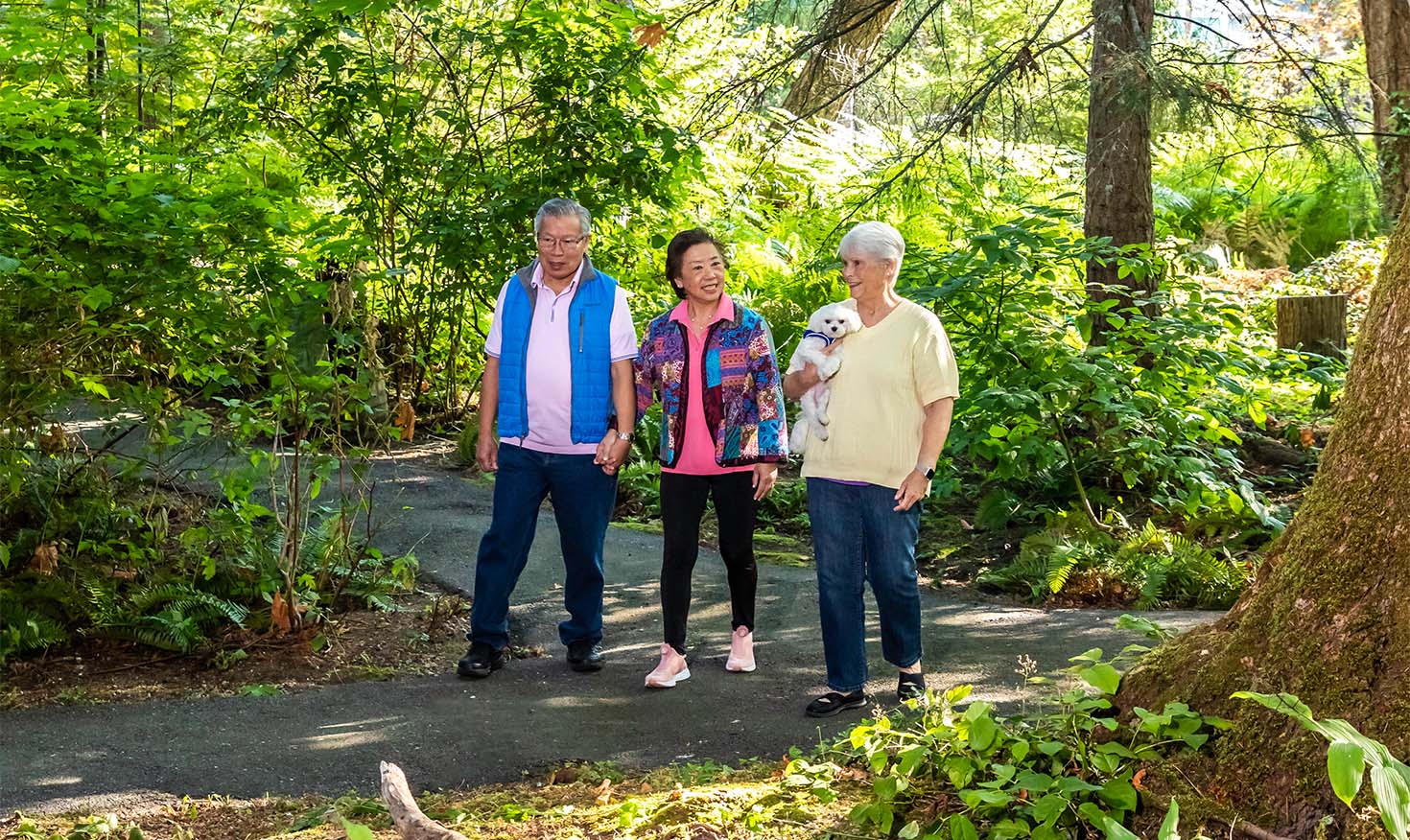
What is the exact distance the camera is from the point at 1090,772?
347 centimetres

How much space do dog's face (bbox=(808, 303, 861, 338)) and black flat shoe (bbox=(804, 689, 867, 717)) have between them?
1445mm

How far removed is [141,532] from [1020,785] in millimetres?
5270

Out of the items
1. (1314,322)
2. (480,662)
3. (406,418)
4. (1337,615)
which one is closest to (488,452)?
(480,662)

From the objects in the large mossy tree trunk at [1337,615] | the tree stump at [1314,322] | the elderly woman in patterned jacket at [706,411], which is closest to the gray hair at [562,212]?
the elderly woman in patterned jacket at [706,411]

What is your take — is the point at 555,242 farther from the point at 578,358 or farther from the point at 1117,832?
the point at 1117,832

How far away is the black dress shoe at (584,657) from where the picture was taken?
5.84 metres

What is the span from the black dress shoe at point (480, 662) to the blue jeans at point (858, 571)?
A: 1.57 m

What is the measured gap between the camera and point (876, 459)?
501 centimetres

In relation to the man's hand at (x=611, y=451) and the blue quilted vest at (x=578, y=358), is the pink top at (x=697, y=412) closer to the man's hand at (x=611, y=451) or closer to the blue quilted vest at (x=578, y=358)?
the man's hand at (x=611, y=451)

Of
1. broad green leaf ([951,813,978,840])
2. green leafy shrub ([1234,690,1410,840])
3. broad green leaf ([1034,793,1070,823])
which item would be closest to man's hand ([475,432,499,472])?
broad green leaf ([951,813,978,840])

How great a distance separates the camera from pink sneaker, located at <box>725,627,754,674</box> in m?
5.81

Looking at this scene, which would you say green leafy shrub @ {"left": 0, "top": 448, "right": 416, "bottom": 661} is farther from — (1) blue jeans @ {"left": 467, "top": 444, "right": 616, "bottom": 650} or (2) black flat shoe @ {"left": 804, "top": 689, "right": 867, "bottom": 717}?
(2) black flat shoe @ {"left": 804, "top": 689, "right": 867, "bottom": 717}

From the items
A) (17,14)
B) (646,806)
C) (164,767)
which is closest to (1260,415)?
(646,806)

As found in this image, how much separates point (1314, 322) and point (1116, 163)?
174 inches
